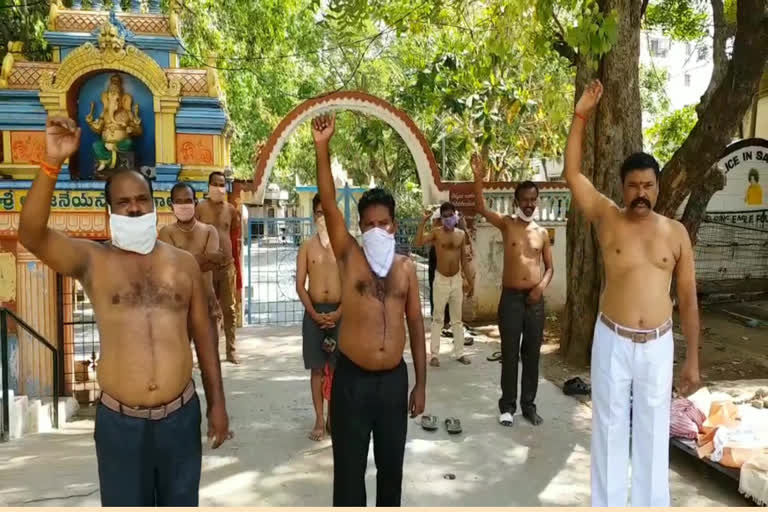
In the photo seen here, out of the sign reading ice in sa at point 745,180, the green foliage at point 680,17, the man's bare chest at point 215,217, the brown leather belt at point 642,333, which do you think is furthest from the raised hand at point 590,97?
the sign reading ice in sa at point 745,180

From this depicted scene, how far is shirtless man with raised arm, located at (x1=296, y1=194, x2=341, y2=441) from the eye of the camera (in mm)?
4746

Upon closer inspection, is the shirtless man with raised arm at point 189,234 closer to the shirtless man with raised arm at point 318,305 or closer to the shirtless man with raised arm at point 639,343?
the shirtless man with raised arm at point 318,305

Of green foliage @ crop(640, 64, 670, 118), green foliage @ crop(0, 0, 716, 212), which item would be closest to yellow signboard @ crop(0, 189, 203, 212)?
green foliage @ crop(0, 0, 716, 212)

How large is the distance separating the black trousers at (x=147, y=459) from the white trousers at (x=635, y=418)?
6.84 ft

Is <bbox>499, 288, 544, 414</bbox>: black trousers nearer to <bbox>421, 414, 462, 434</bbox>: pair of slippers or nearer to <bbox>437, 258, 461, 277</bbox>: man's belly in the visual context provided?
<bbox>421, 414, 462, 434</bbox>: pair of slippers

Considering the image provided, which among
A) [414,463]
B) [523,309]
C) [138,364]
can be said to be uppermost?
[138,364]

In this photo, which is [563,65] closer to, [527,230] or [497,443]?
[527,230]

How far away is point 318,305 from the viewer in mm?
4812

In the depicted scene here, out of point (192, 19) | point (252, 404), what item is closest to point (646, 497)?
point (252, 404)

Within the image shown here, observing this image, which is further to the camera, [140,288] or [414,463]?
[414,463]

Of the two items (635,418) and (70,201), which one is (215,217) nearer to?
(70,201)

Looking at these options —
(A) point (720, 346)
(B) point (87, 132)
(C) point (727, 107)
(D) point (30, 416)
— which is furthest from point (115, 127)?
(A) point (720, 346)

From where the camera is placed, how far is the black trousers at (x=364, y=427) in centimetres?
294

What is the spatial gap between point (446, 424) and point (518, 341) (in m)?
0.91
